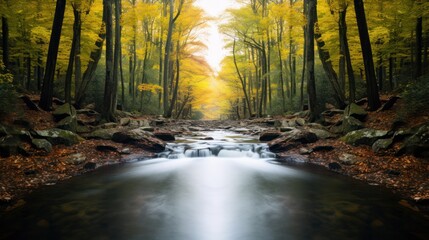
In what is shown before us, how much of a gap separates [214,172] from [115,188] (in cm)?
283

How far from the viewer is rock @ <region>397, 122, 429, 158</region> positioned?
21.4 ft

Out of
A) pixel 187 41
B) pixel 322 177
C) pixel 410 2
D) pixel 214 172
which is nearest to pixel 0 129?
pixel 214 172

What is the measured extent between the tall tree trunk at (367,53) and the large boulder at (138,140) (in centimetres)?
833

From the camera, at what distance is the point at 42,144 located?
785 centimetres

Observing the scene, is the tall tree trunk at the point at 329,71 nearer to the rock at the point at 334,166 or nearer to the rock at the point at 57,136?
the rock at the point at 334,166

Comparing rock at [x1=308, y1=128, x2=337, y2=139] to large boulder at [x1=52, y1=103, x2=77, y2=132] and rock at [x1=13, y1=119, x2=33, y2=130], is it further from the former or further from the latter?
rock at [x1=13, y1=119, x2=33, y2=130]

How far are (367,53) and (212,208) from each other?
8898 millimetres

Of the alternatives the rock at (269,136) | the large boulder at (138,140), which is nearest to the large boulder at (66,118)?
the large boulder at (138,140)

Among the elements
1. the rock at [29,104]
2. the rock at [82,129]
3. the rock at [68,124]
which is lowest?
the rock at [82,129]

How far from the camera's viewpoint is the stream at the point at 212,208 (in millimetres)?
4141

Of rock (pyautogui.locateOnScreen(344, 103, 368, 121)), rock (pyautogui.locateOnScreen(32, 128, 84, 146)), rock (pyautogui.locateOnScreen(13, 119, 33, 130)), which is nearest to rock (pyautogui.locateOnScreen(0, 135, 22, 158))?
rock (pyautogui.locateOnScreen(32, 128, 84, 146))

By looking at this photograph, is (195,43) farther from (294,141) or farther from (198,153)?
(294,141)

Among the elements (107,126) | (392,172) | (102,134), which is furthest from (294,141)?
(107,126)

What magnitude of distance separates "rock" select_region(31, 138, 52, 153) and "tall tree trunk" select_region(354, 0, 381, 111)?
1119 centimetres
